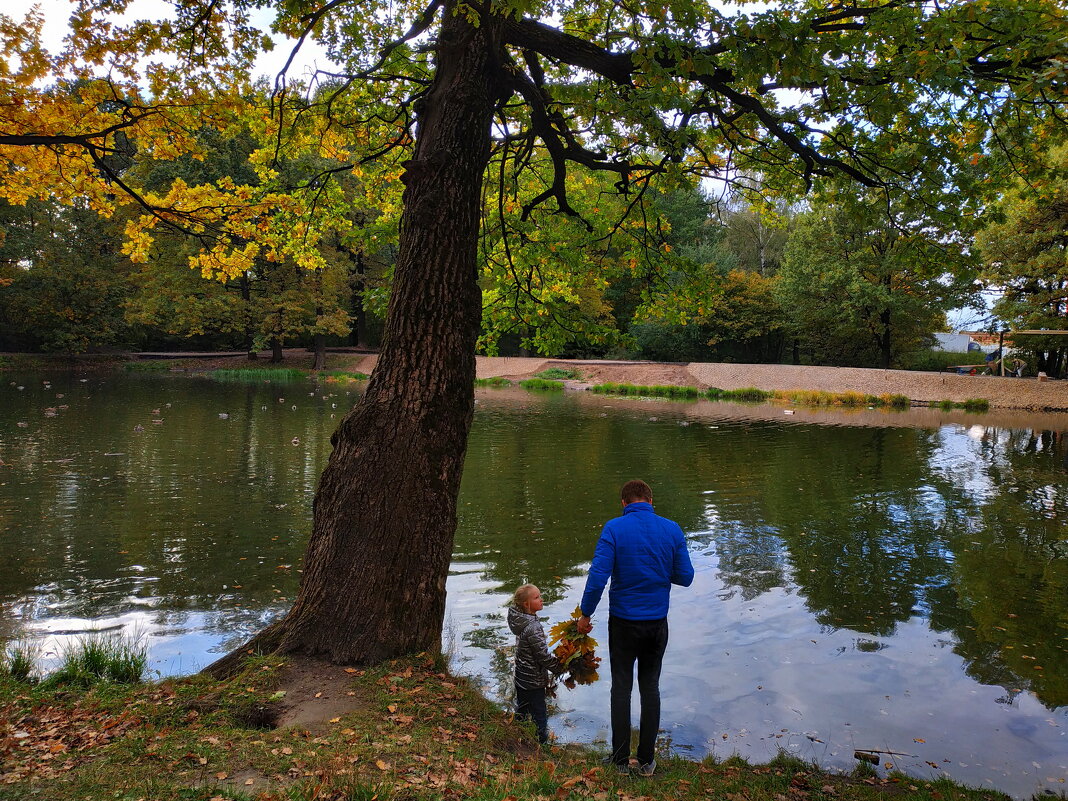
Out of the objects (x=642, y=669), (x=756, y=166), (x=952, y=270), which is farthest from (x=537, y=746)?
(x=756, y=166)

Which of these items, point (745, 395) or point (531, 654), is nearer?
point (531, 654)

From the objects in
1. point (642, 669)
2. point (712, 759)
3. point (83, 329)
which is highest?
point (83, 329)

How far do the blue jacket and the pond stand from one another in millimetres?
1406

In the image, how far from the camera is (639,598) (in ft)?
15.8

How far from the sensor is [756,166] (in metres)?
8.52

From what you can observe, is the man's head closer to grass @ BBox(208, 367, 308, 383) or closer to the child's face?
the child's face

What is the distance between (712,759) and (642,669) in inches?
32.3

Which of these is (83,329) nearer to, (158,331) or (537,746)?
(158,331)

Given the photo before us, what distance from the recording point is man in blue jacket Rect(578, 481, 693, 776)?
4812 millimetres

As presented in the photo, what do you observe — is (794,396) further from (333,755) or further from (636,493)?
(333,755)

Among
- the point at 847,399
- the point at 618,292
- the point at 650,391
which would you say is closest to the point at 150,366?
the point at 618,292

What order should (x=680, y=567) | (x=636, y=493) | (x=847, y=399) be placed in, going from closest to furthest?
(x=680, y=567)
(x=636, y=493)
(x=847, y=399)

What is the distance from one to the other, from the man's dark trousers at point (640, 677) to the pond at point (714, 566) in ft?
2.28

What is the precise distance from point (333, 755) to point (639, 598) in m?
2.11
